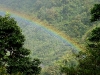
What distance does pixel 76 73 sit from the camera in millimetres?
17141

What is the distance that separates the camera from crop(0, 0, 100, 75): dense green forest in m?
83.3

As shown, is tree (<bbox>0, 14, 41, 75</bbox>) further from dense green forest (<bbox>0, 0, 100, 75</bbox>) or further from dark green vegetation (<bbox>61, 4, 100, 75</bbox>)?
dense green forest (<bbox>0, 0, 100, 75</bbox>)

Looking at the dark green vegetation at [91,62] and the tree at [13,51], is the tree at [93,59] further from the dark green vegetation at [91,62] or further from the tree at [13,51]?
the tree at [13,51]

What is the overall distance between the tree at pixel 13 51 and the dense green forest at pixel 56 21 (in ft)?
176

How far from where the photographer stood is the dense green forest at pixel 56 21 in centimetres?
8331

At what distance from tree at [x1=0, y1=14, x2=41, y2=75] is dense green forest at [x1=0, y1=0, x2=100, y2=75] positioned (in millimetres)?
53581

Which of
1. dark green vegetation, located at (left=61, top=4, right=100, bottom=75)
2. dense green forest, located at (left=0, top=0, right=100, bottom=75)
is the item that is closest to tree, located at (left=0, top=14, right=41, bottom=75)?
dark green vegetation, located at (left=61, top=4, right=100, bottom=75)

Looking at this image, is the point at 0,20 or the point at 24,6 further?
the point at 24,6

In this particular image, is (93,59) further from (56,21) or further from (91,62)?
(56,21)

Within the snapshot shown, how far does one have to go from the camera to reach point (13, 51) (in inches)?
793

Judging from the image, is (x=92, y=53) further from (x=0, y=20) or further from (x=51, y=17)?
(x=51, y=17)

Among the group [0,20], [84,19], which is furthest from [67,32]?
[0,20]

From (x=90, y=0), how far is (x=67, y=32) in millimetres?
18482

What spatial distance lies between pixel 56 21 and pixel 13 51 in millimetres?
83458
